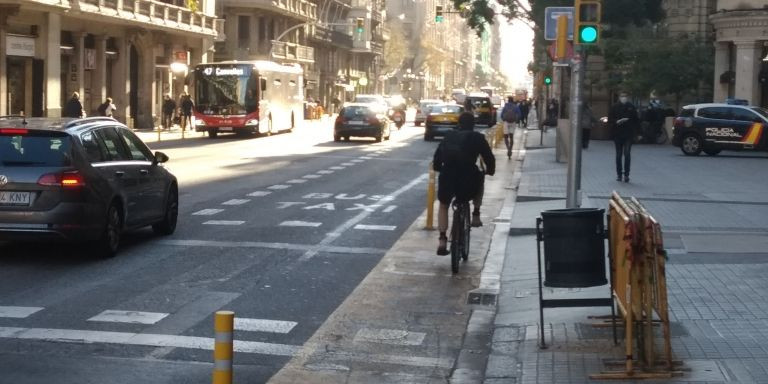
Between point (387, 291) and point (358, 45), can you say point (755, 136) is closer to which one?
point (387, 291)

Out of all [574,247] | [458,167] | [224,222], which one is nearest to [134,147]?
[224,222]

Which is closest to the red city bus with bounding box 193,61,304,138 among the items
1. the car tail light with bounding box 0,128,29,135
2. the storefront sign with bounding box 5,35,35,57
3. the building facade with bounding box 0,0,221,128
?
the building facade with bounding box 0,0,221,128

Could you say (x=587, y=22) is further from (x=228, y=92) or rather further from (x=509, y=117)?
(x=228, y=92)

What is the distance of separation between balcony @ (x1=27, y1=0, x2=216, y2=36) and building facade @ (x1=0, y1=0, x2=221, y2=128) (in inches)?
1.5

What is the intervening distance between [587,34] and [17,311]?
7555 mm

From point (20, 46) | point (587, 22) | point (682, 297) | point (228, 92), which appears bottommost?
point (682, 297)

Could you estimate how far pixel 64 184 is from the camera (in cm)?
1302

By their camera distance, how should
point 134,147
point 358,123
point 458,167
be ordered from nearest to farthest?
1. point 458,167
2. point 134,147
3. point 358,123

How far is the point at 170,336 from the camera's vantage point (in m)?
9.50

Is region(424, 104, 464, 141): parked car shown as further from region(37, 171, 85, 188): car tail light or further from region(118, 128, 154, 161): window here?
region(37, 171, 85, 188): car tail light

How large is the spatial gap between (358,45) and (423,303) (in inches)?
4056

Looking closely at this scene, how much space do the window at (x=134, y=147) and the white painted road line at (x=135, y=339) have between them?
5550 millimetres

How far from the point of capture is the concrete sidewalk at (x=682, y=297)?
27.6 feet

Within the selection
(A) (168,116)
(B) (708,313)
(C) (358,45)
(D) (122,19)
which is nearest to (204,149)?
(D) (122,19)
